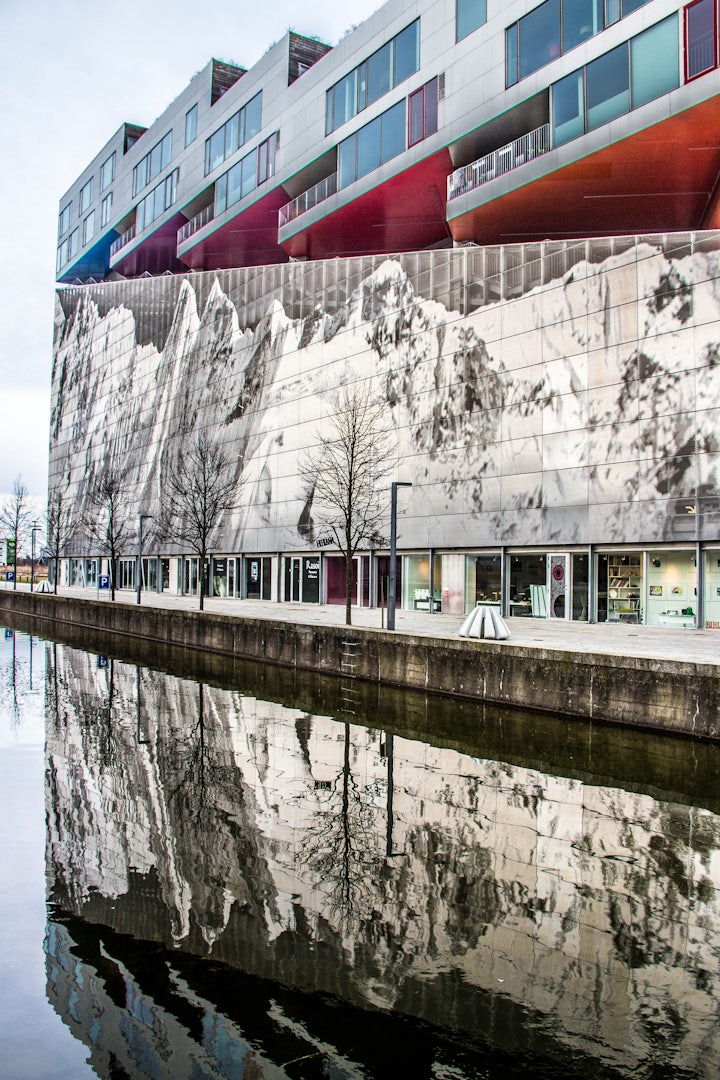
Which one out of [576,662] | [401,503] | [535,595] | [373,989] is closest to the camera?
[373,989]

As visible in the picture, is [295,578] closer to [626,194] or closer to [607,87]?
[626,194]

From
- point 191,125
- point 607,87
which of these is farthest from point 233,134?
point 607,87

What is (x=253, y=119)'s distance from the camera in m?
44.1

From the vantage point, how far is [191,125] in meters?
50.6

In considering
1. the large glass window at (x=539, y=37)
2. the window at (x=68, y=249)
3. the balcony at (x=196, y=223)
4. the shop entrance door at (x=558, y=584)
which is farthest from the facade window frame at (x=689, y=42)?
the window at (x=68, y=249)

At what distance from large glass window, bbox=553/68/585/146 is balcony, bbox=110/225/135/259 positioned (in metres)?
40.9

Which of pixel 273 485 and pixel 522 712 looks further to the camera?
pixel 273 485

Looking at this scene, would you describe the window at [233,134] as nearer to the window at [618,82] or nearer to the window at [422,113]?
the window at [422,113]

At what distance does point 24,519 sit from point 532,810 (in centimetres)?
9054

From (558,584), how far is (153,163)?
1768 inches

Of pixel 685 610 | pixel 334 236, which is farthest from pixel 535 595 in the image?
pixel 334 236

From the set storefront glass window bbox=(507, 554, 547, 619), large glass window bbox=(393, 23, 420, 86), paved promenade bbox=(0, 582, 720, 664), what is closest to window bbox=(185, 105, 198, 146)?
large glass window bbox=(393, 23, 420, 86)

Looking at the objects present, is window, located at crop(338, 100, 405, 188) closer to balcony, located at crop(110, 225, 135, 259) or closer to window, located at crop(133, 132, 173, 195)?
window, located at crop(133, 132, 173, 195)

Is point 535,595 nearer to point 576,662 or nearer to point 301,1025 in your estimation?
point 576,662
